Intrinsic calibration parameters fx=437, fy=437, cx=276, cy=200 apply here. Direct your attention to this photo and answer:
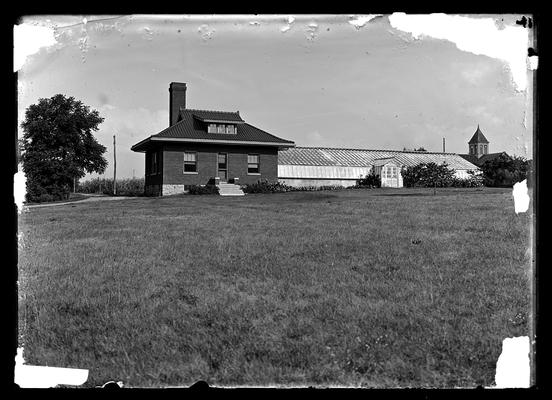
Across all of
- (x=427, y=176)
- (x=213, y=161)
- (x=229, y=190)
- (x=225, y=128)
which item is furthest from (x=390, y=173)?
(x=213, y=161)

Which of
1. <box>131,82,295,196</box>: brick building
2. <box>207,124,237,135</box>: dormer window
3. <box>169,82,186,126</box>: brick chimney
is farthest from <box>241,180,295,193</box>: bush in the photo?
<box>169,82,186,126</box>: brick chimney

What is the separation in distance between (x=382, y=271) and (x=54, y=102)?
3.66 metres

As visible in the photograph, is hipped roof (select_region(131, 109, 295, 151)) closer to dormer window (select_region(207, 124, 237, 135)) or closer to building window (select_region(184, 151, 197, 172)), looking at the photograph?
dormer window (select_region(207, 124, 237, 135))

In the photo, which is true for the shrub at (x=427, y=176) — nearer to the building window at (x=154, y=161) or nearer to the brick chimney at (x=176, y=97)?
the building window at (x=154, y=161)

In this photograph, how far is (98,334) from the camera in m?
3.51

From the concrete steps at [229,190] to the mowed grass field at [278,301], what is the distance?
25.0 feet

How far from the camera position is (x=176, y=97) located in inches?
151

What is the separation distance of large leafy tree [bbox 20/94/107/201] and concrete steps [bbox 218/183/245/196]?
428 inches

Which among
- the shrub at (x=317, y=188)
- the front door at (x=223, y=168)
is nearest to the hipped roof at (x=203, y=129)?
the front door at (x=223, y=168)

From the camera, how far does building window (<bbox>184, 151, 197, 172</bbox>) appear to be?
1491cm

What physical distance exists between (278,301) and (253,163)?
34.7ft

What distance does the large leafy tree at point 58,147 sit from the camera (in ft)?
10.0

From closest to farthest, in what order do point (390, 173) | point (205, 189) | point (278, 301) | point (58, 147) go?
point (58, 147)
point (278, 301)
point (390, 173)
point (205, 189)

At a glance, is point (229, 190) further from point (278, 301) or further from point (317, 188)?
point (278, 301)
